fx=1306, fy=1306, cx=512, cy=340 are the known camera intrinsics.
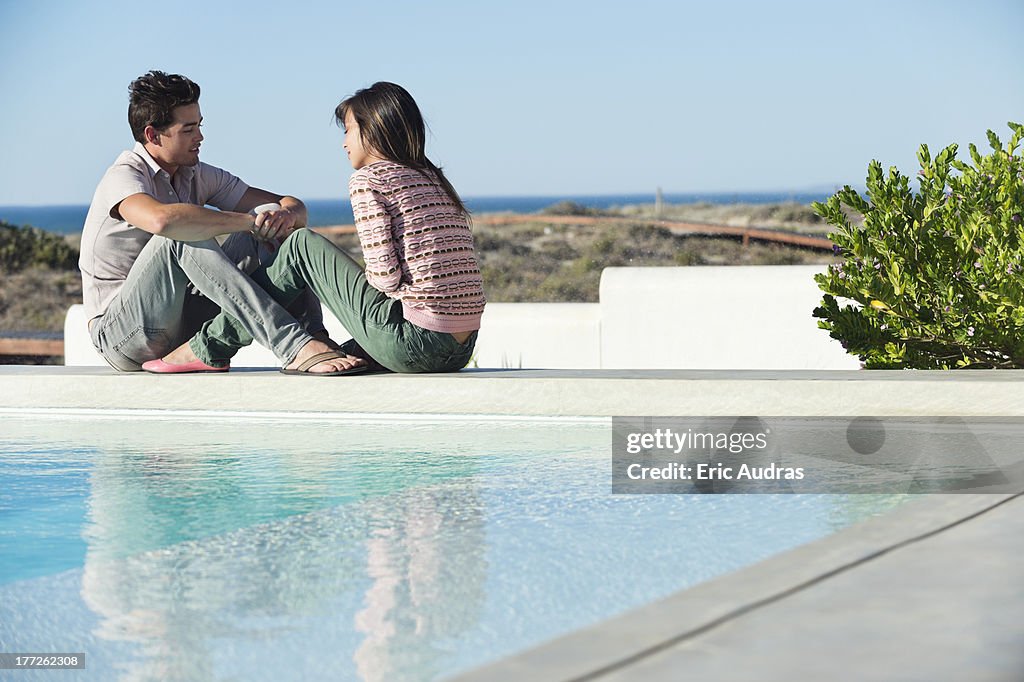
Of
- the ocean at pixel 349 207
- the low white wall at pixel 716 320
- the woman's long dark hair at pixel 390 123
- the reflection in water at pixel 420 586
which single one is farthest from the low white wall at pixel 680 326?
the ocean at pixel 349 207

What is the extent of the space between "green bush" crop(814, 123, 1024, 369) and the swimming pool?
1393mm

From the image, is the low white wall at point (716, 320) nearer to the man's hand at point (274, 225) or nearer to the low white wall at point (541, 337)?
the low white wall at point (541, 337)

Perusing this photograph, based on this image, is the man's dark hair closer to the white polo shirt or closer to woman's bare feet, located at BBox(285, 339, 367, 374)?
the white polo shirt

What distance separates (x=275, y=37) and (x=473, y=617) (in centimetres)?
6083

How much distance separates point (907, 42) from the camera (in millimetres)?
59719

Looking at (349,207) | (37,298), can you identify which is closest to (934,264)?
(37,298)

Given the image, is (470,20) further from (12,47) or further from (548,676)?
(548,676)

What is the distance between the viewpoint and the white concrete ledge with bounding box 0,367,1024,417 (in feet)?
13.3

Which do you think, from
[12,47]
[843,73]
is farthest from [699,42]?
[12,47]

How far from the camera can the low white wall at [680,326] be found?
261 inches

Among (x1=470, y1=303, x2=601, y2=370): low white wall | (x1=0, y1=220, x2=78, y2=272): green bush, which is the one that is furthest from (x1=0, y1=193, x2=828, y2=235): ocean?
(x1=470, y1=303, x2=601, y2=370): low white wall

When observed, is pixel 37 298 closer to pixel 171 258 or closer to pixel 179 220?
pixel 171 258

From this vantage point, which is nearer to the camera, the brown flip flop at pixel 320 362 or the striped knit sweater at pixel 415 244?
the striped knit sweater at pixel 415 244

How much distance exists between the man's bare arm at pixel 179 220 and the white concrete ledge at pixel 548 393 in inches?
20.2
